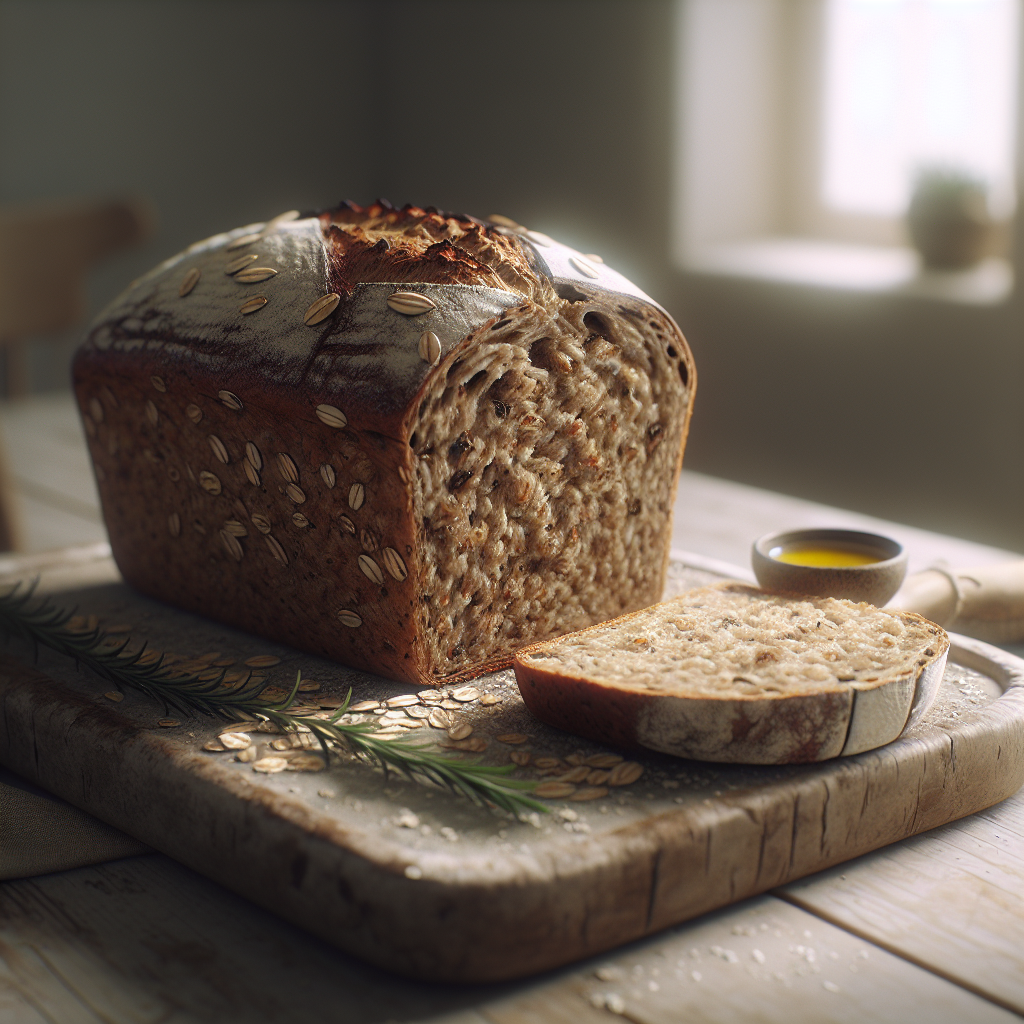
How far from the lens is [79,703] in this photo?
1.43 m

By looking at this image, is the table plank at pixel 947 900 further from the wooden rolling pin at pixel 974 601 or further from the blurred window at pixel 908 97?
the blurred window at pixel 908 97

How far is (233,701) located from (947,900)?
30.5 inches

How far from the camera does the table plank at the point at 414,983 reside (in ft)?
3.21

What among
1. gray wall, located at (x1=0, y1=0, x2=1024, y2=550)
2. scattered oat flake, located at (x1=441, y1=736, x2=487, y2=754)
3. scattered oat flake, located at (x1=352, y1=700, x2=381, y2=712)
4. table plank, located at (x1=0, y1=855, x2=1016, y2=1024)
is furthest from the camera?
gray wall, located at (x1=0, y1=0, x2=1024, y2=550)

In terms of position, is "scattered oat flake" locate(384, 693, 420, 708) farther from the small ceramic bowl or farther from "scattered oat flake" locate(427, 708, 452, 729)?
the small ceramic bowl

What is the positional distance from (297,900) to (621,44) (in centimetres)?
503

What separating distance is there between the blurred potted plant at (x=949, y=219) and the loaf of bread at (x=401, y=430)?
3.23 m

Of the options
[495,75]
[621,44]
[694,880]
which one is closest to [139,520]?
[694,880]

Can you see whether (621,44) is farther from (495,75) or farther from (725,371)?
(725,371)

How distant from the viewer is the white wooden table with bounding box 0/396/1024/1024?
982mm

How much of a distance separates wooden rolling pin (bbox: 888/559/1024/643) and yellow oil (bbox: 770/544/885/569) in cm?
9

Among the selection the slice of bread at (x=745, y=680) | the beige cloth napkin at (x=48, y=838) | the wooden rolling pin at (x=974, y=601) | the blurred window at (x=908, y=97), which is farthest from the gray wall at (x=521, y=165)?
the beige cloth napkin at (x=48, y=838)

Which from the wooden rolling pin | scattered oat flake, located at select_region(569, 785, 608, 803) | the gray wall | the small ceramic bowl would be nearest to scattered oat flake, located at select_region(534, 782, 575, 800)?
scattered oat flake, located at select_region(569, 785, 608, 803)

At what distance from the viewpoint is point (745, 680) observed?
127cm
